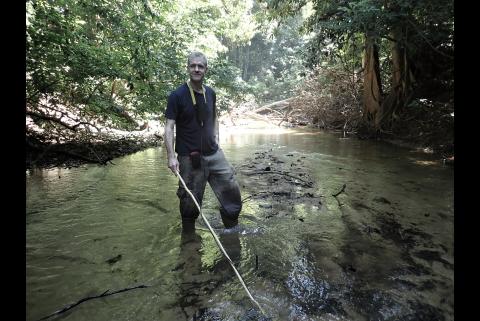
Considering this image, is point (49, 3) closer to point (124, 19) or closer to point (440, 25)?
point (124, 19)

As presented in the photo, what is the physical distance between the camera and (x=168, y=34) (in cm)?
1124

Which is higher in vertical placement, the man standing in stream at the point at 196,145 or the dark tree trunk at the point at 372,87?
the dark tree trunk at the point at 372,87

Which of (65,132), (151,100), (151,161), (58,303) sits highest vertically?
(151,100)

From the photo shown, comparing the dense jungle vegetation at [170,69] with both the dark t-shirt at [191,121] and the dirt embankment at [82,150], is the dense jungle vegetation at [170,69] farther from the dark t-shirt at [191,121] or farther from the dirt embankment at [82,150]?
the dark t-shirt at [191,121]

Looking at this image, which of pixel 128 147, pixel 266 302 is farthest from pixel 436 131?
pixel 266 302

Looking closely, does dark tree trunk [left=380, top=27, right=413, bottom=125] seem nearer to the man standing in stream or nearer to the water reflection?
the man standing in stream

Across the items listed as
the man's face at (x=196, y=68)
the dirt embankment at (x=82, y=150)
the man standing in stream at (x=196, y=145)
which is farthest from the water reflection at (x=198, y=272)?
the dirt embankment at (x=82, y=150)

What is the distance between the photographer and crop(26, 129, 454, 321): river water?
8.98 ft

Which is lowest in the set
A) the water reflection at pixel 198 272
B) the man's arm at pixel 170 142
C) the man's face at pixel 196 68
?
the water reflection at pixel 198 272

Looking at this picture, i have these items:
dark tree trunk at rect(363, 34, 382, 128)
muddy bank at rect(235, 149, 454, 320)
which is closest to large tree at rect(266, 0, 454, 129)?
dark tree trunk at rect(363, 34, 382, 128)

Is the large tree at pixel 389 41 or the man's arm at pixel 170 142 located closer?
the man's arm at pixel 170 142

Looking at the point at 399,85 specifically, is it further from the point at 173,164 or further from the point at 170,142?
the point at 173,164

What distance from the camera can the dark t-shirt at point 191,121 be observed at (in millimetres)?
3820
